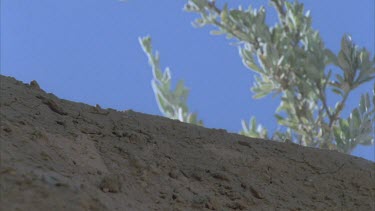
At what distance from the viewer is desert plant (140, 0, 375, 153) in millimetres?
5457

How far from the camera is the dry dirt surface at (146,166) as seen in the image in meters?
1.90

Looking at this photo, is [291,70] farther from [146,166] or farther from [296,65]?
[146,166]

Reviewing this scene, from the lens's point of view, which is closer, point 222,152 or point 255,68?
point 222,152

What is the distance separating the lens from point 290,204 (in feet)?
8.45

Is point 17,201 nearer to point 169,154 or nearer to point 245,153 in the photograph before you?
point 169,154

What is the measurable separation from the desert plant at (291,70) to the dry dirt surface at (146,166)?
2.24 m

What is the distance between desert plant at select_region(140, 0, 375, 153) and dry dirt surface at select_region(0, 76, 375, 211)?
7.36ft

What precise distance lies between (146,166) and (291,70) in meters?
3.70

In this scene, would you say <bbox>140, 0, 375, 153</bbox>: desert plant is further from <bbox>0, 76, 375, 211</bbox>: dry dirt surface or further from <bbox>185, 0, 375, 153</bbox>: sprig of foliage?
<bbox>0, 76, 375, 211</bbox>: dry dirt surface

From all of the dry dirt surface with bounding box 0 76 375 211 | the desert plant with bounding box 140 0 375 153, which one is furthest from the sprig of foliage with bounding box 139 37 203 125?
the dry dirt surface with bounding box 0 76 375 211


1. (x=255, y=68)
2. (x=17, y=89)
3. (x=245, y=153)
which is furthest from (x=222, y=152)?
(x=255, y=68)

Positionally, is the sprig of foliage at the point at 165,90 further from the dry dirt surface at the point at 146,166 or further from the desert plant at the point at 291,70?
the dry dirt surface at the point at 146,166

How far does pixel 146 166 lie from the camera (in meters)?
2.35

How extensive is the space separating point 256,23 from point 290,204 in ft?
11.2
